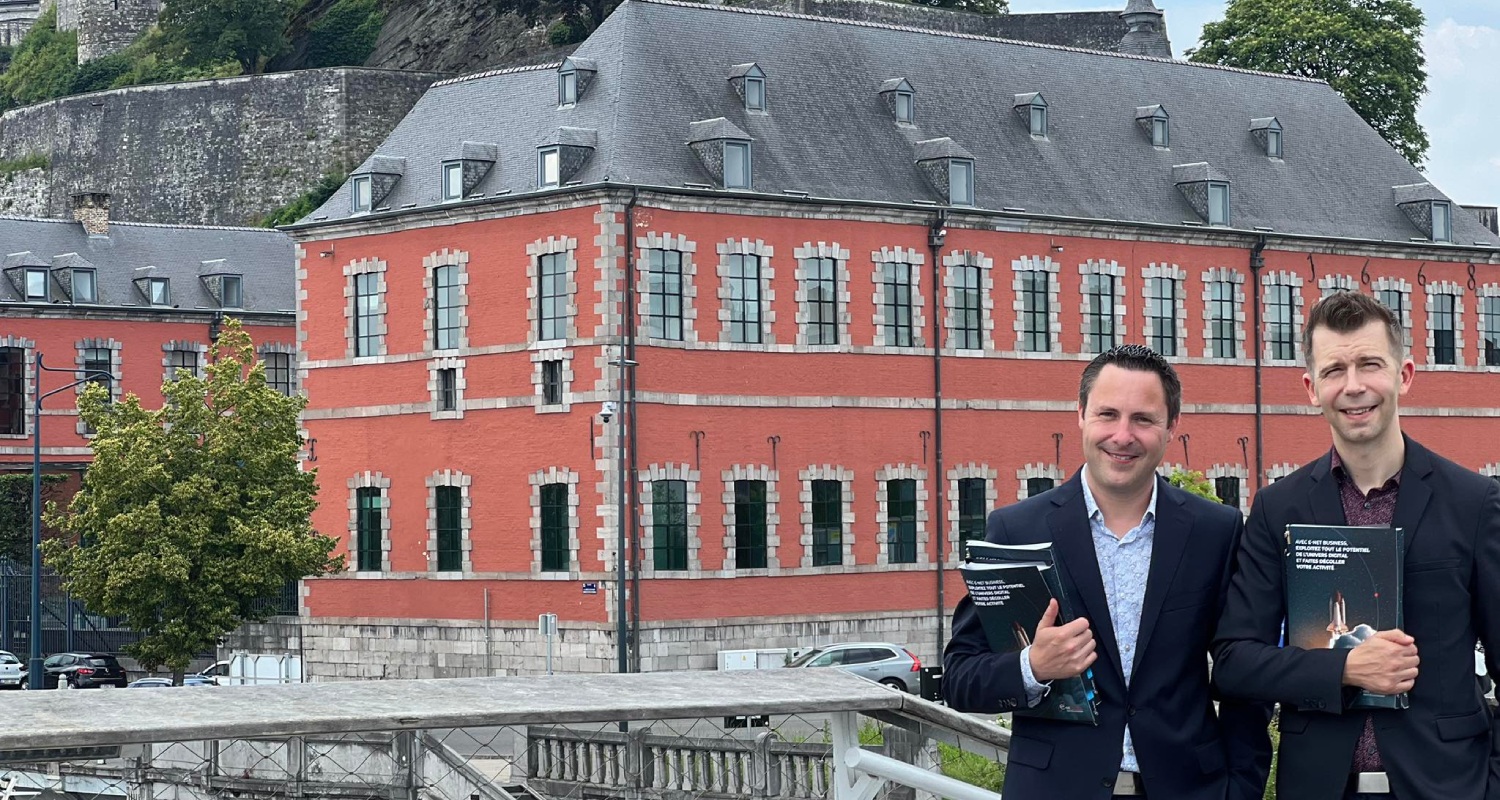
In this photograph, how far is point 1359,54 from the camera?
191 feet

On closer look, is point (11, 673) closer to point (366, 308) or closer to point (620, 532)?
point (366, 308)

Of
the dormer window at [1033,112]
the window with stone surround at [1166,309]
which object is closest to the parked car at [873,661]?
the window with stone surround at [1166,309]

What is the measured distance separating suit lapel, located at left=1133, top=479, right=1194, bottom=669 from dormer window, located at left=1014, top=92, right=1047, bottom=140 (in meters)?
37.8

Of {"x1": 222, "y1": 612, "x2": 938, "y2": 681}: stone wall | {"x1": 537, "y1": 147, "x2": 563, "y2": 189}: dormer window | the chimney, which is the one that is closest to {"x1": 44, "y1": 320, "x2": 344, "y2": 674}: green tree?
{"x1": 222, "y1": 612, "x2": 938, "y2": 681}: stone wall

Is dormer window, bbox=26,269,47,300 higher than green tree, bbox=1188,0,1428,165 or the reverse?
the reverse

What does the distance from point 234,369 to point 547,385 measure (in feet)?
16.2

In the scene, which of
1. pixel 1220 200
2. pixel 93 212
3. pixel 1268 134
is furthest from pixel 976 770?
pixel 93 212

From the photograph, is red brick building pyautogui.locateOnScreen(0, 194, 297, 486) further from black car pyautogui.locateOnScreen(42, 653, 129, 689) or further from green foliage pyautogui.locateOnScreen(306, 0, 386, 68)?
green foliage pyautogui.locateOnScreen(306, 0, 386, 68)

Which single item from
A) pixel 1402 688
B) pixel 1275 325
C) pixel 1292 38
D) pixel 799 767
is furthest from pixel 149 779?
pixel 1292 38

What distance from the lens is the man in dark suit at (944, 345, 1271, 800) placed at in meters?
5.97

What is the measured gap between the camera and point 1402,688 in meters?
5.63

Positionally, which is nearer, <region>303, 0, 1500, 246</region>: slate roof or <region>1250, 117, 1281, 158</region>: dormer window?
<region>303, 0, 1500, 246</region>: slate roof

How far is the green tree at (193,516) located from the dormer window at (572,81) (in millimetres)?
6768

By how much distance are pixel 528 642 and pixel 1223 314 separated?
15.1 m
